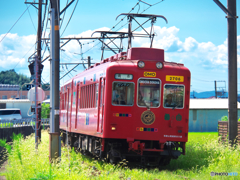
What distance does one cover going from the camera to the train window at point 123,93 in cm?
1098

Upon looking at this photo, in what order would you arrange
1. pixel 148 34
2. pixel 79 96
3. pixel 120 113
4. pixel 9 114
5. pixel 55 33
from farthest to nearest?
pixel 9 114 → pixel 148 34 → pixel 79 96 → pixel 120 113 → pixel 55 33

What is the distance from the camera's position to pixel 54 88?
966 centimetres

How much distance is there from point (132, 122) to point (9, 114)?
120 ft

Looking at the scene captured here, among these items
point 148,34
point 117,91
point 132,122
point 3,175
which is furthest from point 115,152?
point 148,34

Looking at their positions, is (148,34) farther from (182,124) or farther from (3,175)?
(3,175)

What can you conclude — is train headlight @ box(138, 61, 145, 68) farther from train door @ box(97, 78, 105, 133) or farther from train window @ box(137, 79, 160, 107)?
train door @ box(97, 78, 105, 133)

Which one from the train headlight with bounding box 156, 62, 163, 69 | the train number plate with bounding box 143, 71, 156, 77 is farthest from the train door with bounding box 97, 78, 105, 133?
the train headlight with bounding box 156, 62, 163, 69

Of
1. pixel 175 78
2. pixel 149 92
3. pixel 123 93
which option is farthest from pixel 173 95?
pixel 123 93

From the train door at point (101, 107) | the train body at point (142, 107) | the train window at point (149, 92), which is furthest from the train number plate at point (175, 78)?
the train door at point (101, 107)

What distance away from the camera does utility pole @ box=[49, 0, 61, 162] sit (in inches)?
377

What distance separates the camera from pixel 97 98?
11.9 m

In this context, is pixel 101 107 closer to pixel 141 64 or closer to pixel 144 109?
pixel 144 109

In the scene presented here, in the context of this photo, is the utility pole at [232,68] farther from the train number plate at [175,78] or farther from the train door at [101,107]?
the train door at [101,107]

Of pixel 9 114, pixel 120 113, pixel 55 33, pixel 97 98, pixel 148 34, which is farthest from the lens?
pixel 9 114
